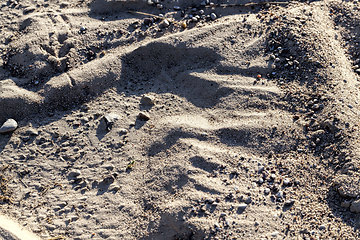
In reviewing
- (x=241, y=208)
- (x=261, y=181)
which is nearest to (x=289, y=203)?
(x=261, y=181)

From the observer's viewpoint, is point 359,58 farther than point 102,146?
Yes

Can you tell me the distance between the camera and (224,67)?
4.11 metres

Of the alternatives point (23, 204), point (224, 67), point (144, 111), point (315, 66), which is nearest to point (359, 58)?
point (315, 66)

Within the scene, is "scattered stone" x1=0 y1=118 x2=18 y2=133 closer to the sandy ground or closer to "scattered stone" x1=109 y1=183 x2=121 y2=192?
the sandy ground

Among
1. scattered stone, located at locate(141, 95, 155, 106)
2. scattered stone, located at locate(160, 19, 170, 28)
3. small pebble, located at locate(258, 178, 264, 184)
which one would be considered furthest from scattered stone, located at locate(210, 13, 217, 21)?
small pebble, located at locate(258, 178, 264, 184)

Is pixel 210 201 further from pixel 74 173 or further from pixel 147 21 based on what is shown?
pixel 147 21

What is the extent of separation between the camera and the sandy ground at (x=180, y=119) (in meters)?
3.39

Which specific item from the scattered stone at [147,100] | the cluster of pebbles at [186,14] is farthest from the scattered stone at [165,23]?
the scattered stone at [147,100]

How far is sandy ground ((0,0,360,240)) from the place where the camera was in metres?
3.39

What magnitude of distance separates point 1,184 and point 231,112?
2352 mm

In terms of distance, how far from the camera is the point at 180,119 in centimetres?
390

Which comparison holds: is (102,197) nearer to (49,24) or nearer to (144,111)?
(144,111)

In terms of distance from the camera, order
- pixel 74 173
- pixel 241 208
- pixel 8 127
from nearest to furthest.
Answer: pixel 241 208, pixel 74 173, pixel 8 127

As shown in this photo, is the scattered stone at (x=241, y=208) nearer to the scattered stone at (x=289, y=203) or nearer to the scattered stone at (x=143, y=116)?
the scattered stone at (x=289, y=203)
